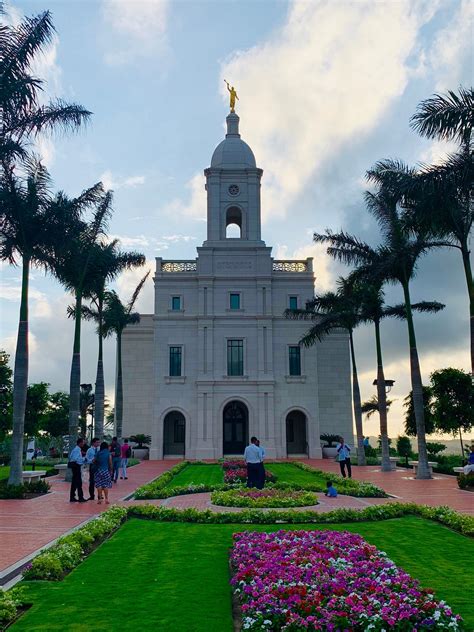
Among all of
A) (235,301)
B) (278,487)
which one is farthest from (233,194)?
(278,487)

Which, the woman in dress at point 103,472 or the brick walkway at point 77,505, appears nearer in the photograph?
the brick walkway at point 77,505

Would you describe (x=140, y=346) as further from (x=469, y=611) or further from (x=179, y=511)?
(x=469, y=611)

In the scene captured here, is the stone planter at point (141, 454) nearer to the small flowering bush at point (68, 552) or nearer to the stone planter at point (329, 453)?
the stone planter at point (329, 453)

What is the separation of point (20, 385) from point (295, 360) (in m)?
25.2

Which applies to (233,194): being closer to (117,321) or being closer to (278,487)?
(117,321)

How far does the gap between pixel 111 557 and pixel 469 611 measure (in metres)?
5.44

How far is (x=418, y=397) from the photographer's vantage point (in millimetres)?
25031

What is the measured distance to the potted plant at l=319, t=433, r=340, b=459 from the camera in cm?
4197

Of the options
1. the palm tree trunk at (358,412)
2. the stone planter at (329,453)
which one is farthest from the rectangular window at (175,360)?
the palm tree trunk at (358,412)

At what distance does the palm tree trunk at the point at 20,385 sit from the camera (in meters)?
19.3

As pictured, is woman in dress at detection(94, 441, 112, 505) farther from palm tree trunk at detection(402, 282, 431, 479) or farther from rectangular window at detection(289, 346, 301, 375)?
rectangular window at detection(289, 346, 301, 375)

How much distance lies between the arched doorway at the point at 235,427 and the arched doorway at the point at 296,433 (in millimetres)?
3477

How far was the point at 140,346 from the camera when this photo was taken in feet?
160

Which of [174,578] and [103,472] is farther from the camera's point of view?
[103,472]
